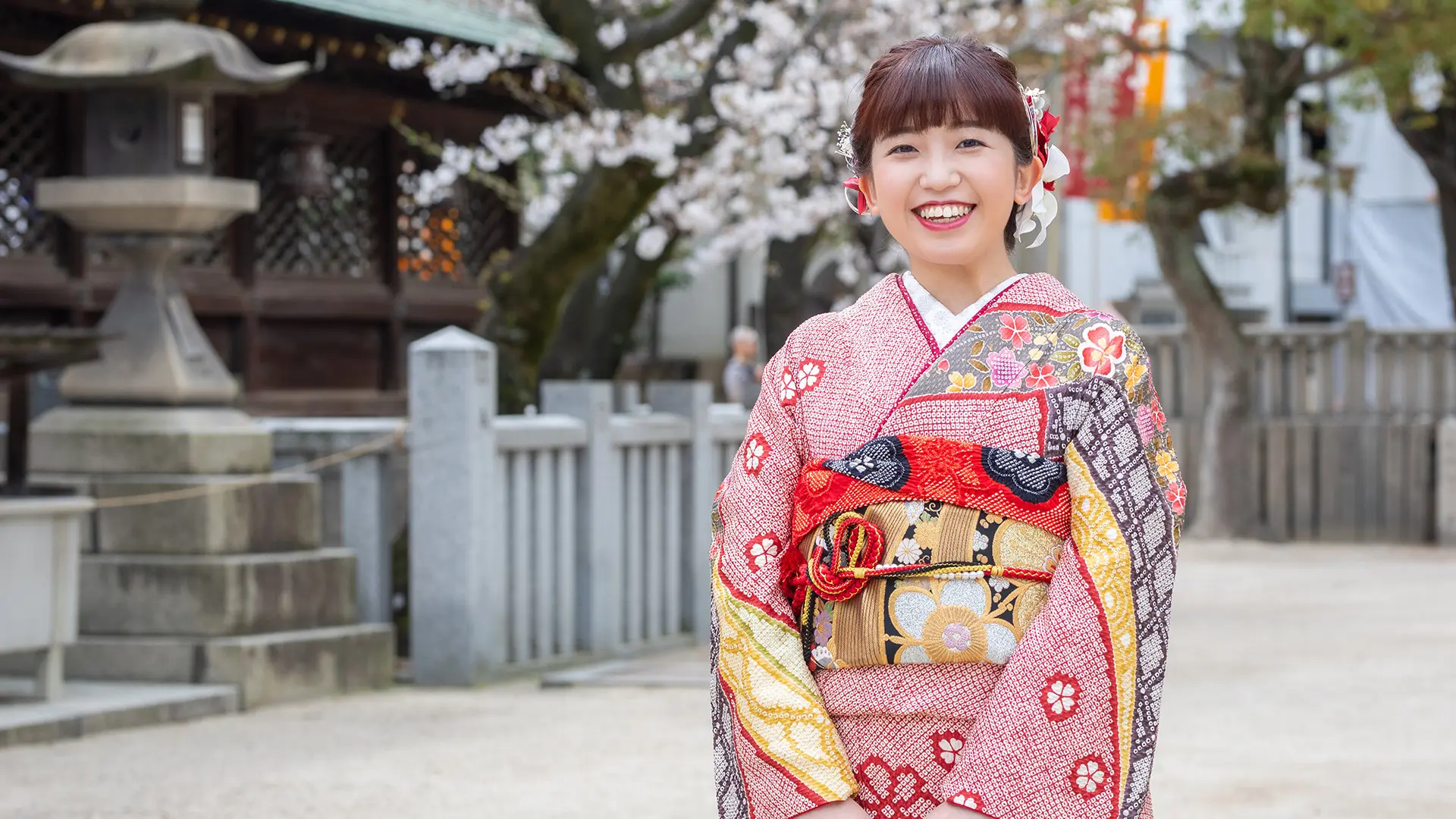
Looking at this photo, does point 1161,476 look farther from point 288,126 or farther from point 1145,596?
point 288,126

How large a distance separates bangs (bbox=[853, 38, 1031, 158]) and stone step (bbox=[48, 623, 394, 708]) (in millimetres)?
5253

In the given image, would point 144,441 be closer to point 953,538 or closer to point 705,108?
point 705,108

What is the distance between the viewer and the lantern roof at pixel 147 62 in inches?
299

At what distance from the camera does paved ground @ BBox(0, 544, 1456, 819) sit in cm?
552

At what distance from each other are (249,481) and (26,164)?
3.51 meters

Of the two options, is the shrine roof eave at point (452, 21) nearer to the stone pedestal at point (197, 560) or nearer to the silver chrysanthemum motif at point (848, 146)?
the stone pedestal at point (197, 560)

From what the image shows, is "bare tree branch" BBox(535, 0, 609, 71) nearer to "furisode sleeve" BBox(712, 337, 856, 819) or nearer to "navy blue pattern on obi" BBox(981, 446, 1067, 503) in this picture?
"furisode sleeve" BBox(712, 337, 856, 819)

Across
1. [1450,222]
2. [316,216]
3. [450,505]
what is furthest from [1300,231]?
[450,505]

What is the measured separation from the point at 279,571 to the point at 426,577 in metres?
0.66

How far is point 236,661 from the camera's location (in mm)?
7141

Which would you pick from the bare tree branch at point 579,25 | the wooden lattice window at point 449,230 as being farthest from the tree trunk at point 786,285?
the bare tree branch at point 579,25

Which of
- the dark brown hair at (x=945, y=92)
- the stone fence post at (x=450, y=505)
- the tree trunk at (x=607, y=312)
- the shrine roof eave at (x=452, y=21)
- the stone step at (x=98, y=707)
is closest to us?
the dark brown hair at (x=945, y=92)

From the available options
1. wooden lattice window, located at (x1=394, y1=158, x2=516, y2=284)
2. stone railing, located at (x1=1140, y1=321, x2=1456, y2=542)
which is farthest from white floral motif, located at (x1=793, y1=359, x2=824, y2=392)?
stone railing, located at (x1=1140, y1=321, x2=1456, y2=542)

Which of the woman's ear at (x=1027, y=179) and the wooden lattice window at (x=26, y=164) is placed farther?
the wooden lattice window at (x=26, y=164)
